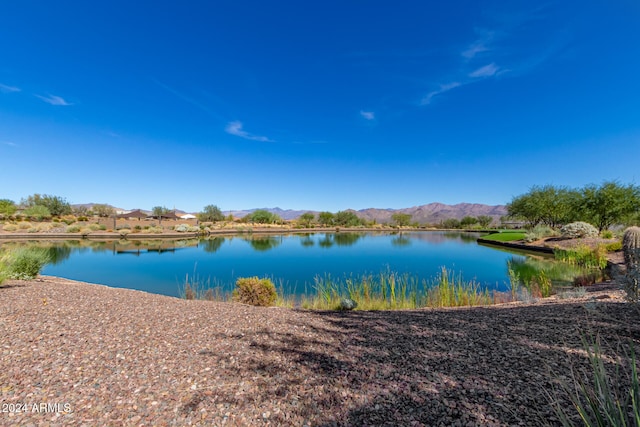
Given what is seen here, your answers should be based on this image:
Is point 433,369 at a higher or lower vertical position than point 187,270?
higher

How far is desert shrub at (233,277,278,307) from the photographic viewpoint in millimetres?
5883

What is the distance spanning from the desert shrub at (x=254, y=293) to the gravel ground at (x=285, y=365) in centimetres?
195

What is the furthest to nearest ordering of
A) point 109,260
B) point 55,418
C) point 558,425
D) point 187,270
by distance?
point 109,260, point 187,270, point 55,418, point 558,425

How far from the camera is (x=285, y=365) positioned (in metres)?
2.46

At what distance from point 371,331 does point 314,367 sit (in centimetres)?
115

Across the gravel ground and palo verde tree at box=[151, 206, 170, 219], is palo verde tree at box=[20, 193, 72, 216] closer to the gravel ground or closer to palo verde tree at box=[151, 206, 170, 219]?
palo verde tree at box=[151, 206, 170, 219]

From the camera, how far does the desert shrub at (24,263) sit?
5.46 metres

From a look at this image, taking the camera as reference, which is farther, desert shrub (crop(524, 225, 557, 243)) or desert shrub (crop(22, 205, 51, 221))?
desert shrub (crop(22, 205, 51, 221))

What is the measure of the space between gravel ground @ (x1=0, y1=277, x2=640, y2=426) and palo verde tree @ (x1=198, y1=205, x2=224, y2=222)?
50752mm

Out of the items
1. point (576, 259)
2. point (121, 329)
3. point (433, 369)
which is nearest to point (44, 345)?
point (121, 329)

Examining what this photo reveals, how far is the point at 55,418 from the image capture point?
1.76 metres

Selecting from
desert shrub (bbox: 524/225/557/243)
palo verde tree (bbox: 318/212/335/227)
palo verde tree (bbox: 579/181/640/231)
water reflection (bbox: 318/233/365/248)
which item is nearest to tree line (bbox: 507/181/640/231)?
palo verde tree (bbox: 579/181/640/231)

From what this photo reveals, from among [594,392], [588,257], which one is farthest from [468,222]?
[594,392]

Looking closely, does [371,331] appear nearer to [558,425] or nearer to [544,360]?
[544,360]
